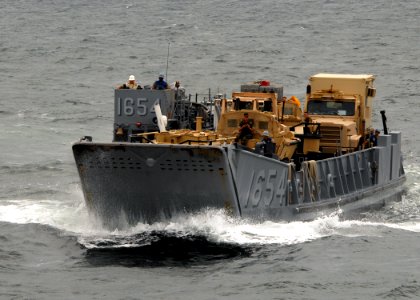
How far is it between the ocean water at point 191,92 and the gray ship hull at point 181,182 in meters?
0.48

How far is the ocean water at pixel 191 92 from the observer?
96.0 ft

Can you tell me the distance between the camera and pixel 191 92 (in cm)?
6681

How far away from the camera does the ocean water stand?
29250mm

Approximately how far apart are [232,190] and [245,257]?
6.21ft

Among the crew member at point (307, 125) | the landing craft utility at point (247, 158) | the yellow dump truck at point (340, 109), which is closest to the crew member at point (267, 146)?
the landing craft utility at point (247, 158)

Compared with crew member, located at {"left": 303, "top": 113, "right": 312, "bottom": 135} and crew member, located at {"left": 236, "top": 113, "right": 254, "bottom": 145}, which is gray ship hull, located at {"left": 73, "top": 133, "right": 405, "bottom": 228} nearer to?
crew member, located at {"left": 236, "top": 113, "right": 254, "bottom": 145}

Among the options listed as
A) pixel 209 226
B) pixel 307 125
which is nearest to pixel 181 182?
pixel 209 226

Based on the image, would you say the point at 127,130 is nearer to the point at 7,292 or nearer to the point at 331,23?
the point at 7,292

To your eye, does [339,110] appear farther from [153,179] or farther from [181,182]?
[153,179]

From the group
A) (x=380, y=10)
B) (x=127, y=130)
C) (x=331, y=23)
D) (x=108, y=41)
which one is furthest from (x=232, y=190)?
(x=380, y=10)

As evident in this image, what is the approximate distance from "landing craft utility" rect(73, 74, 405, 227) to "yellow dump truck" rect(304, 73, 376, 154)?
0.03 m

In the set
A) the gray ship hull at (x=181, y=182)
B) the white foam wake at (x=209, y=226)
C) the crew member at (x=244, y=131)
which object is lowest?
the white foam wake at (x=209, y=226)

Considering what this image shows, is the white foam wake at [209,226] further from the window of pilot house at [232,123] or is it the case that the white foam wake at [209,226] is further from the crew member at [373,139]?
the crew member at [373,139]

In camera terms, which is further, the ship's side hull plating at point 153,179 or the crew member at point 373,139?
the crew member at point 373,139
